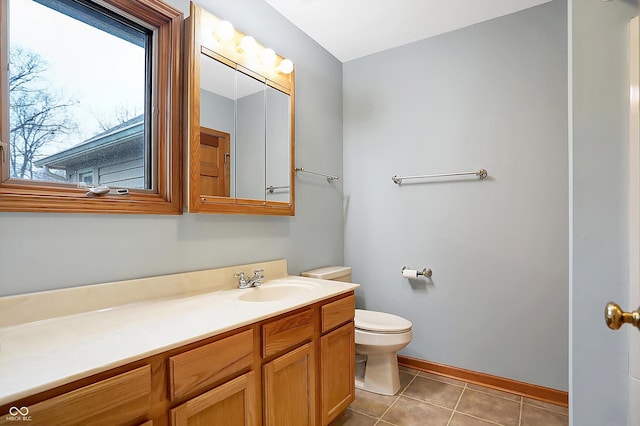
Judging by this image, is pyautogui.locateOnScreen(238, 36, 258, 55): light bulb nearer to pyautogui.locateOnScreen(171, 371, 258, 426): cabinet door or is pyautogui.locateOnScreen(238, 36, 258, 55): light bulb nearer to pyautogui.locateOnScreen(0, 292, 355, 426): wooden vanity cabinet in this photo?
pyautogui.locateOnScreen(0, 292, 355, 426): wooden vanity cabinet

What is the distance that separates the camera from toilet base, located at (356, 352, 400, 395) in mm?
2078

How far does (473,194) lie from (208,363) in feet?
6.57

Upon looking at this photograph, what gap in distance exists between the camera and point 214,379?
3.44 feet

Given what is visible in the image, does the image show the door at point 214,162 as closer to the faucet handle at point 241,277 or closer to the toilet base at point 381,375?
the faucet handle at point 241,277

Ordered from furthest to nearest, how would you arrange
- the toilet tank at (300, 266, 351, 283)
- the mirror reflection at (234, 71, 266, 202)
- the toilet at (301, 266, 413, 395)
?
the toilet tank at (300, 266, 351, 283) → the toilet at (301, 266, 413, 395) → the mirror reflection at (234, 71, 266, 202)

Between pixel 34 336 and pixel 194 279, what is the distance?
0.65 m

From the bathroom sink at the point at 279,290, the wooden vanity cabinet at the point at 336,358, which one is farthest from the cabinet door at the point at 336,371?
the bathroom sink at the point at 279,290

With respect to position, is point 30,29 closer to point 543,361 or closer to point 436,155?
point 436,155

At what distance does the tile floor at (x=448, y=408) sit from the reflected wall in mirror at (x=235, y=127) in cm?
132

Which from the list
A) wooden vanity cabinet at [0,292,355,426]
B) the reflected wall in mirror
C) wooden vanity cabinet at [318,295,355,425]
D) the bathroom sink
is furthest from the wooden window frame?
wooden vanity cabinet at [318,295,355,425]

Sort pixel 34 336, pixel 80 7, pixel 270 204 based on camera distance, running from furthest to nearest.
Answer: pixel 270 204, pixel 80 7, pixel 34 336

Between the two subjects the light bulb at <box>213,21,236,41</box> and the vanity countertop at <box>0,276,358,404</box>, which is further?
the light bulb at <box>213,21,236,41</box>

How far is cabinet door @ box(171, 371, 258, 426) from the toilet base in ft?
3.73

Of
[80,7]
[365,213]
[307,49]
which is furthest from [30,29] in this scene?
[365,213]
